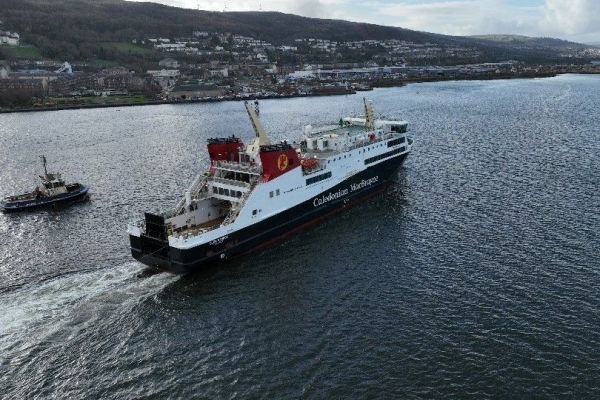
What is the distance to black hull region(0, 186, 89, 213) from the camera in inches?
2178

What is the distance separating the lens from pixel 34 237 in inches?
1879

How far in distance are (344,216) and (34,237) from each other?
30.0 meters

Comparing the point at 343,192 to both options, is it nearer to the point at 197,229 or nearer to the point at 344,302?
the point at 197,229

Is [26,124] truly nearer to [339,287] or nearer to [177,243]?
[177,243]

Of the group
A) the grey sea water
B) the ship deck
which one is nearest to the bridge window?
the grey sea water

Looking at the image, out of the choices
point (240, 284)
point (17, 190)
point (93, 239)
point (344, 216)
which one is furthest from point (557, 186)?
point (17, 190)

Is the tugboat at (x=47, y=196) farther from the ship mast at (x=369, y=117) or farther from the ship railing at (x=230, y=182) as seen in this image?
the ship mast at (x=369, y=117)

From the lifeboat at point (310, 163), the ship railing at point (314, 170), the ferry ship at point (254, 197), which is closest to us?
the ferry ship at point (254, 197)

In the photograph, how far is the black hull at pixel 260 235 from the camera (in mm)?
38188

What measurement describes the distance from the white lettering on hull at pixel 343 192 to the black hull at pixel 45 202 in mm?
29363

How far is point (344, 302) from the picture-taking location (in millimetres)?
33594

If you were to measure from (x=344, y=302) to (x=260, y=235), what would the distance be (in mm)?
11728

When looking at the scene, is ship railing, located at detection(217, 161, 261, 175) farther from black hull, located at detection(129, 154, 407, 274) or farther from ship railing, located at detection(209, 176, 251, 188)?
black hull, located at detection(129, 154, 407, 274)

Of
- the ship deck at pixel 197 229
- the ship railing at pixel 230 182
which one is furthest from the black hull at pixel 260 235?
the ship railing at pixel 230 182
